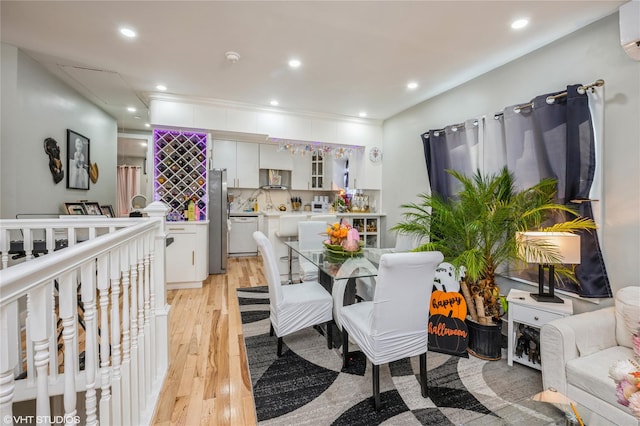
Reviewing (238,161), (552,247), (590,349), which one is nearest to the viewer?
(590,349)

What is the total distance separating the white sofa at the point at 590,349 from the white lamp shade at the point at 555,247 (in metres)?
0.33

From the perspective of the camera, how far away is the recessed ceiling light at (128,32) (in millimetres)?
2402

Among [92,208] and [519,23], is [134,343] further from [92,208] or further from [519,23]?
[92,208]

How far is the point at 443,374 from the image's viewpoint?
211cm

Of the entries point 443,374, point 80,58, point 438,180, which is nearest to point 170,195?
point 80,58

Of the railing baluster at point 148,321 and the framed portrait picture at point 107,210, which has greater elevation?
the framed portrait picture at point 107,210

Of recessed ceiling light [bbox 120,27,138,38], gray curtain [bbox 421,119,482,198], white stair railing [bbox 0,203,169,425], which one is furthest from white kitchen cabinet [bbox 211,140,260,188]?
white stair railing [bbox 0,203,169,425]

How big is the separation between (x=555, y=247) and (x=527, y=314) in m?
0.54

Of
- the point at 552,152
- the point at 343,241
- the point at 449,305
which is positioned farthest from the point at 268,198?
the point at 552,152

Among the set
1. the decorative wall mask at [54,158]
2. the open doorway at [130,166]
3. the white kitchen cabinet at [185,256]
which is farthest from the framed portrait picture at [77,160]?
the open doorway at [130,166]

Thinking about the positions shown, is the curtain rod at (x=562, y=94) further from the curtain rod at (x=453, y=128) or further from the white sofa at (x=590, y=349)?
the white sofa at (x=590, y=349)

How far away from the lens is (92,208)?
4090 millimetres

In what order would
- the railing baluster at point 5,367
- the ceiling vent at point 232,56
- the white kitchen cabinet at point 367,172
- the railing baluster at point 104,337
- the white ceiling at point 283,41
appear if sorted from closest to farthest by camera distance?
the railing baluster at point 5,367 < the railing baluster at point 104,337 < the white ceiling at point 283,41 < the ceiling vent at point 232,56 < the white kitchen cabinet at point 367,172

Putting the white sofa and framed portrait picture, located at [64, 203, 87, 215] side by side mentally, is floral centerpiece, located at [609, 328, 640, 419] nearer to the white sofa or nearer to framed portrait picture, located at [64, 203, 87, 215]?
the white sofa
